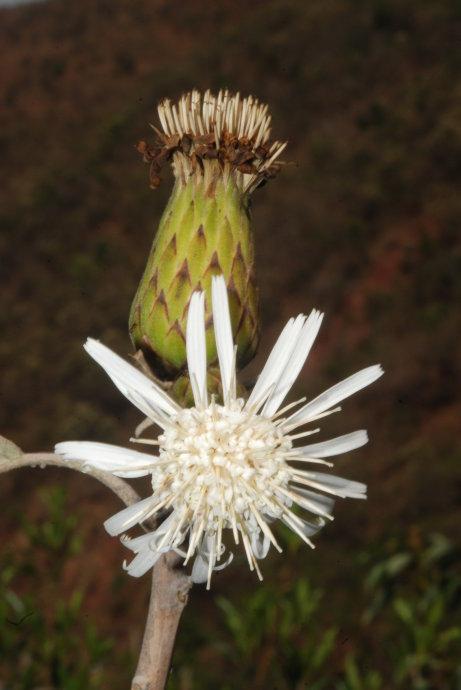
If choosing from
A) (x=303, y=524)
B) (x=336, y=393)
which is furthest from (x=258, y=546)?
(x=336, y=393)

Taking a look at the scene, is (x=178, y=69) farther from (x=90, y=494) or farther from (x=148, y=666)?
(x=148, y=666)

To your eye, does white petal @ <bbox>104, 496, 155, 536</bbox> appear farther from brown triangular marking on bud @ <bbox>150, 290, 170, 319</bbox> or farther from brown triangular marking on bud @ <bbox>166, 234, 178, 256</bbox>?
brown triangular marking on bud @ <bbox>166, 234, 178, 256</bbox>

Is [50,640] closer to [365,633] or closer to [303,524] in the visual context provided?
[303,524]

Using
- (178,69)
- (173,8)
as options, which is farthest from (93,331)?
(173,8)

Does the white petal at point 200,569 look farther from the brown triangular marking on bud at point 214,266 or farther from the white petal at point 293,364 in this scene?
the brown triangular marking on bud at point 214,266


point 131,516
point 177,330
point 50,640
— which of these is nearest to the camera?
point 131,516
